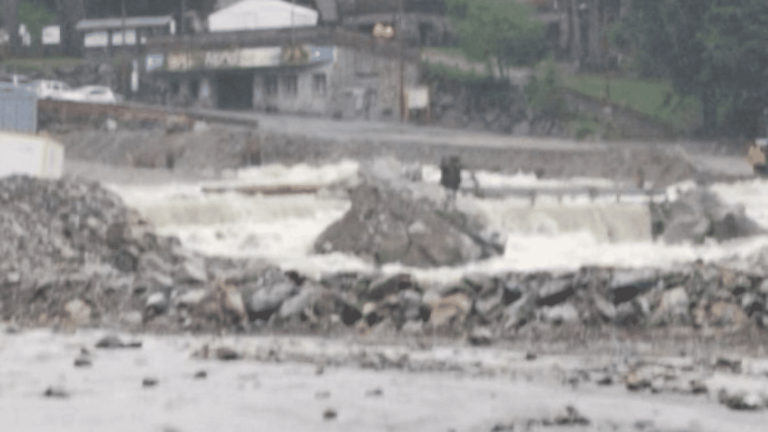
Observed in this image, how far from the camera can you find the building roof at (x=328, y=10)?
6662 centimetres

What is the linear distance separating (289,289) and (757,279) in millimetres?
5813

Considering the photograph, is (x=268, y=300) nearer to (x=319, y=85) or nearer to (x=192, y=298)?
(x=192, y=298)

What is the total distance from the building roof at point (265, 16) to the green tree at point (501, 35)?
9199mm

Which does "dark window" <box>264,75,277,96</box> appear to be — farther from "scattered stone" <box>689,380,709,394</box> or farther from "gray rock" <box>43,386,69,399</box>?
"scattered stone" <box>689,380,709,394</box>

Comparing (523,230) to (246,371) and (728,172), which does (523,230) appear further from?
(246,371)

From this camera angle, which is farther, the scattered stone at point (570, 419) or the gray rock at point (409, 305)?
the gray rock at point (409, 305)

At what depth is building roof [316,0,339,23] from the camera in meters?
66.6

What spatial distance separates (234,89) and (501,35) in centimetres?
1504

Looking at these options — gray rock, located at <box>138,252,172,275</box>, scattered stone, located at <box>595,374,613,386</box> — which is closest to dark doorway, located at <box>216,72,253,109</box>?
gray rock, located at <box>138,252,172,275</box>

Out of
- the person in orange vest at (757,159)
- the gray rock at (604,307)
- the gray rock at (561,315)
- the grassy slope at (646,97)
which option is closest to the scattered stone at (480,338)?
the gray rock at (561,315)

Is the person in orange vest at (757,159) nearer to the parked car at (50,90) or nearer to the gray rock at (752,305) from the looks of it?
the gray rock at (752,305)

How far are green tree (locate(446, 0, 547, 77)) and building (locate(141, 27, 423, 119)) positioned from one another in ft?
12.2

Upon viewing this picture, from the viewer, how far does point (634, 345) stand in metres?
12.3

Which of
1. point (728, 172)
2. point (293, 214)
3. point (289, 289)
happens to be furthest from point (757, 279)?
point (728, 172)
